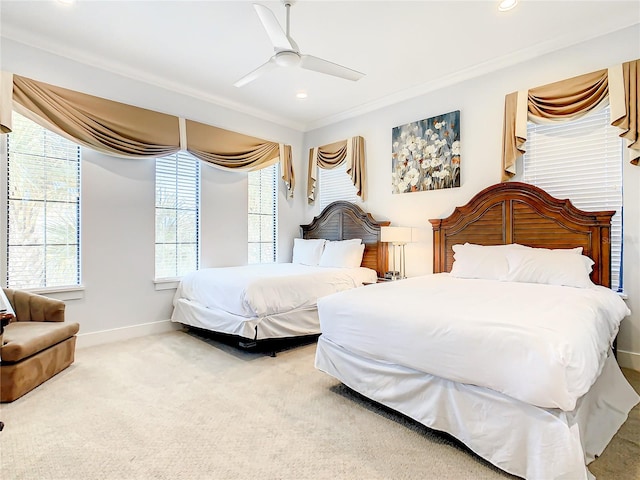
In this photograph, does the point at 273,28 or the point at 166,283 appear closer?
the point at 273,28

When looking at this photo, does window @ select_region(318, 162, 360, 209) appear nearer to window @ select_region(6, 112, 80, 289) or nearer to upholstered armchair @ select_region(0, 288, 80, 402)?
window @ select_region(6, 112, 80, 289)

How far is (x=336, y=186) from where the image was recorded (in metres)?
5.43

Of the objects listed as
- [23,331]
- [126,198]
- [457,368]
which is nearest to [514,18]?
[457,368]

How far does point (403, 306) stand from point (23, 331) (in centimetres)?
292

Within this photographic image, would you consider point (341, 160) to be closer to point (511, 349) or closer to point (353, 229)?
point (353, 229)

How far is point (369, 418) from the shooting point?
2207mm

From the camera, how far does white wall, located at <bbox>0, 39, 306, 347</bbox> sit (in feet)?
11.6

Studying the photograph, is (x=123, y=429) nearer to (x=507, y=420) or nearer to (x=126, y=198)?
(x=507, y=420)

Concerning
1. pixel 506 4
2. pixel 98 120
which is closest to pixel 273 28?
pixel 506 4

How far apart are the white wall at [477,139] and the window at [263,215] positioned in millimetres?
1120

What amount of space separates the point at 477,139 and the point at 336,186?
2.19 metres

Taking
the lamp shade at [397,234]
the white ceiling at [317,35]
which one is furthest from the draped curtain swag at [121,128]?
the lamp shade at [397,234]

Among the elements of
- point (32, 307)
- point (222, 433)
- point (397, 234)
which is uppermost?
point (397, 234)

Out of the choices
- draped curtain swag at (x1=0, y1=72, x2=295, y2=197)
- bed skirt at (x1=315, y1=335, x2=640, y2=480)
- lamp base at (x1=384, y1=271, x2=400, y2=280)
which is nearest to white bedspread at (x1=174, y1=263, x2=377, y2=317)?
lamp base at (x1=384, y1=271, x2=400, y2=280)
